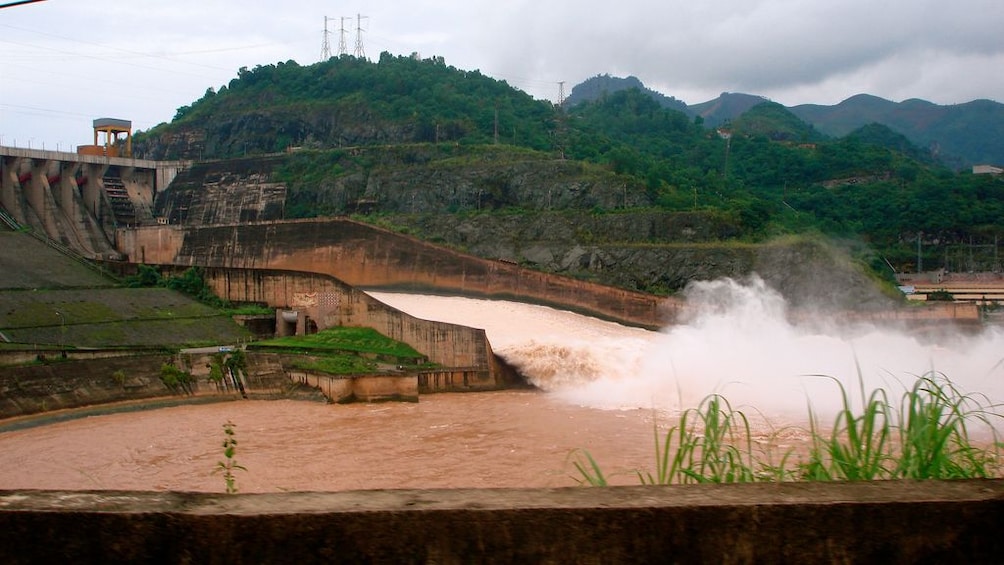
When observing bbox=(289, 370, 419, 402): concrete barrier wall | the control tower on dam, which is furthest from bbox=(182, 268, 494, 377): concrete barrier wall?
the control tower on dam

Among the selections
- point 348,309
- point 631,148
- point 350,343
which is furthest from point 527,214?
point 631,148

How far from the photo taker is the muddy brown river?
13.0 metres

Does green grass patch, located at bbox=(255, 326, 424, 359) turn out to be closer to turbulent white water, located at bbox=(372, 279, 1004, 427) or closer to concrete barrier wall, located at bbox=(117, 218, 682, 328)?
turbulent white water, located at bbox=(372, 279, 1004, 427)

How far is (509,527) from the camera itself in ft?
7.99

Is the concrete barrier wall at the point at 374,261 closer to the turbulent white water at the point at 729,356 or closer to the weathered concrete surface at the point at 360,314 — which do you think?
the turbulent white water at the point at 729,356

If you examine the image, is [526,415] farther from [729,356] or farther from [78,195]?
[78,195]

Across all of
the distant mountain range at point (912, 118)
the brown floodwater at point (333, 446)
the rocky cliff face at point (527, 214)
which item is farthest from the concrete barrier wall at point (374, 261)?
the distant mountain range at point (912, 118)

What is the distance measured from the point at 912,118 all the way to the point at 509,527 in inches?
5574

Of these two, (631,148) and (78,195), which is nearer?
(78,195)

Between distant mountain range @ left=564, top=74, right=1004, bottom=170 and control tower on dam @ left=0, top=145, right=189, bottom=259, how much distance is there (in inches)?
2650

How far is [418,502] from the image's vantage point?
2.50m

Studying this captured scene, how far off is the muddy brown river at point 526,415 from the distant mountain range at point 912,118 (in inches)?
2612

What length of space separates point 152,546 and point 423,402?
17425 millimetres

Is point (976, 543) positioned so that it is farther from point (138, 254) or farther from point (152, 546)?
point (138, 254)
